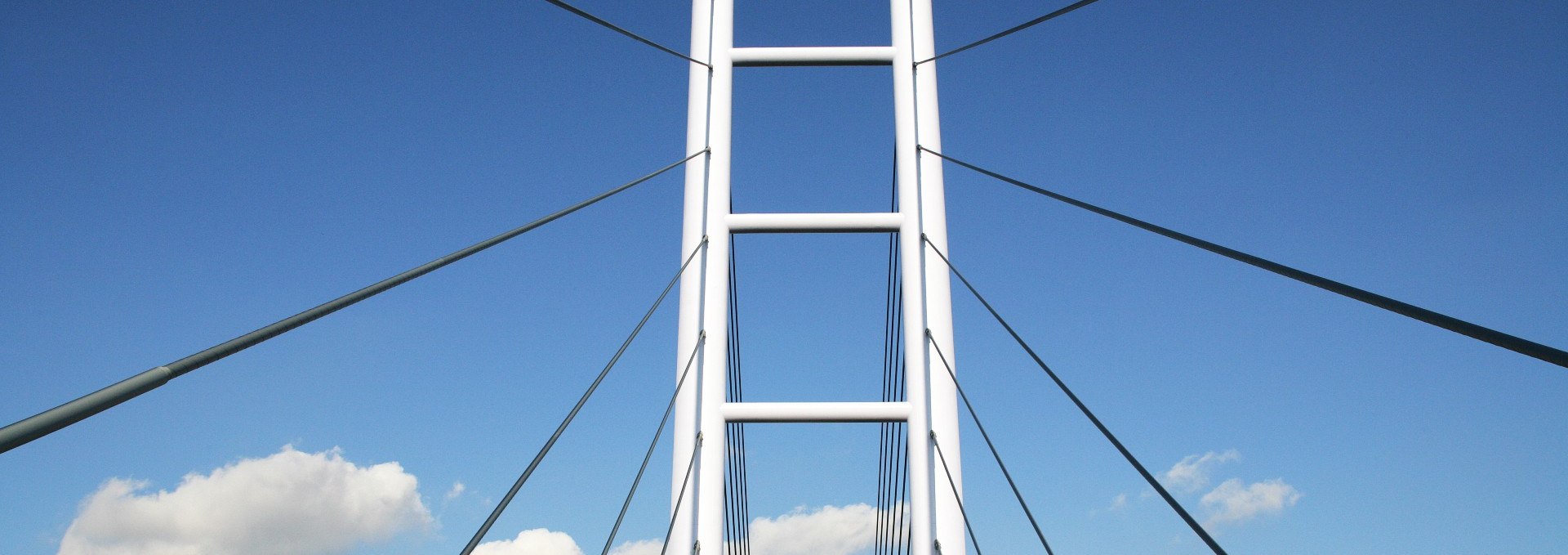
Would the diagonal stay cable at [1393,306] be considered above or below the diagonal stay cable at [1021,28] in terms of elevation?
below

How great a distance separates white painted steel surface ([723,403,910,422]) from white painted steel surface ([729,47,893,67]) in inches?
58.7

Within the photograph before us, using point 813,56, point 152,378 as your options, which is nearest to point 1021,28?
point 813,56

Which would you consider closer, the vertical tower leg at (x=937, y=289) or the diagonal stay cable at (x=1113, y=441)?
the diagonal stay cable at (x=1113, y=441)

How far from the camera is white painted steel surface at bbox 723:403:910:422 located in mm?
4285

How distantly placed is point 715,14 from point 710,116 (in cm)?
48

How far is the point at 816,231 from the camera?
462 centimetres

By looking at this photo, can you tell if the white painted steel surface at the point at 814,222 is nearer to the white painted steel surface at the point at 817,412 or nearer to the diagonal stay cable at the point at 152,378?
the white painted steel surface at the point at 817,412

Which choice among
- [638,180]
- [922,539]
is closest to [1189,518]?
[922,539]

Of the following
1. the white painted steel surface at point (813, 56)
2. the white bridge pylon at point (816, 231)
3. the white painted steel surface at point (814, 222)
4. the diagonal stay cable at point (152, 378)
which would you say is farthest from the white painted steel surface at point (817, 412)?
the diagonal stay cable at point (152, 378)

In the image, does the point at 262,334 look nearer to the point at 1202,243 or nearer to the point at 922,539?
the point at 1202,243

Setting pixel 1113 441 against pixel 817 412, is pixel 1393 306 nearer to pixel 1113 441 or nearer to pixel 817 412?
pixel 1113 441

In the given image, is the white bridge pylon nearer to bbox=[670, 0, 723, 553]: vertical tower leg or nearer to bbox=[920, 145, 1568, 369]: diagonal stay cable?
bbox=[670, 0, 723, 553]: vertical tower leg

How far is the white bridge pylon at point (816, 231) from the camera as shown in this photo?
4.13 meters

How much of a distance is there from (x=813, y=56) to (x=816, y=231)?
79 cm
